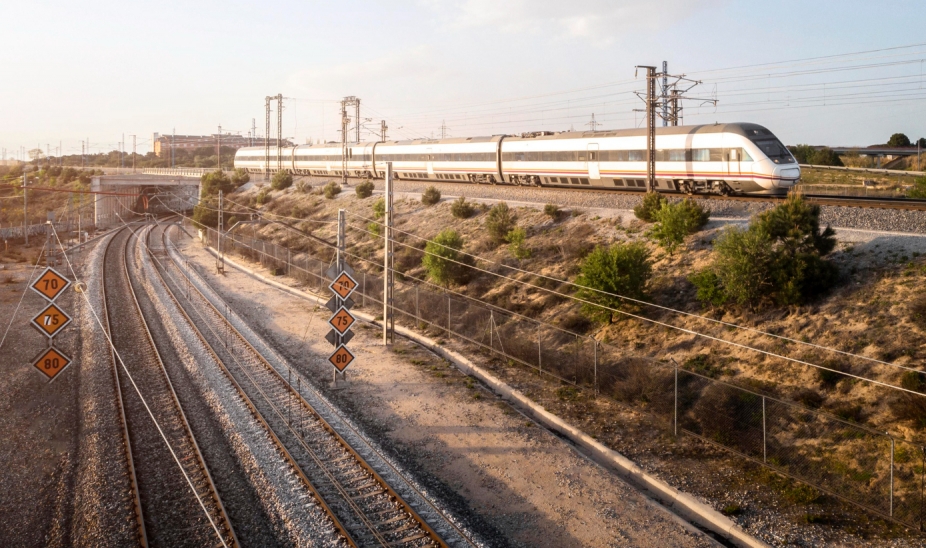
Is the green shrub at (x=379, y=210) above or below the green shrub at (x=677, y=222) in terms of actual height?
above

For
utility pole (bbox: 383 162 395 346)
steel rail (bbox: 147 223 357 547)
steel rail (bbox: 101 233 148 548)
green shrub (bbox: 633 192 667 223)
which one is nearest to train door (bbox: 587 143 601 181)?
green shrub (bbox: 633 192 667 223)

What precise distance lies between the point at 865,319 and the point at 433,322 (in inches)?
623

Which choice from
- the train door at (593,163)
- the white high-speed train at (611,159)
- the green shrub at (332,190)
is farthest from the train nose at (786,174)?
the green shrub at (332,190)

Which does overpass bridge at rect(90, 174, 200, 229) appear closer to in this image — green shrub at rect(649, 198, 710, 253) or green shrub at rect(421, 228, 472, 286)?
green shrub at rect(421, 228, 472, 286)

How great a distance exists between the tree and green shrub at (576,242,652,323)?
79.7 metres

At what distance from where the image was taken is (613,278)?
2311cm

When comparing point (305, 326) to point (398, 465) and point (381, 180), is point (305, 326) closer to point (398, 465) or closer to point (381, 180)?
point (398, 465)

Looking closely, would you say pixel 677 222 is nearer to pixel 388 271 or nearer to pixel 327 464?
pixel 388 271

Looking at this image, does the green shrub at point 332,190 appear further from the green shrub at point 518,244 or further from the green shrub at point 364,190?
the green shrub at point 518,244

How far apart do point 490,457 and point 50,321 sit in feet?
31.5

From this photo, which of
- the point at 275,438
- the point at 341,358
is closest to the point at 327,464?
the point at 275,438

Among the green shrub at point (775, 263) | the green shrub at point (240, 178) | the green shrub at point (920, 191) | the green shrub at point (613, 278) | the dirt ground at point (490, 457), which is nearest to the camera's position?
the dirt ground at point (490, 457)

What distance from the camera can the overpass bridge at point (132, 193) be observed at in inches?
3236

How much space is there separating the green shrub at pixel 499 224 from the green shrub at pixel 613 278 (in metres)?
10.4
